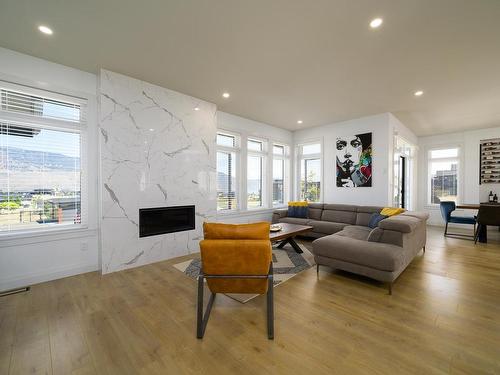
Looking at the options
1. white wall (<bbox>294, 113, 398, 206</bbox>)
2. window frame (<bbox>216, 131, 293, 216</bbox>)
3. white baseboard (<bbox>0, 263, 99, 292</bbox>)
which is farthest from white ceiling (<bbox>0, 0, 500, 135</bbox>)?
white baseboard (<bbox>0, 263, 99, 292</bbox>)

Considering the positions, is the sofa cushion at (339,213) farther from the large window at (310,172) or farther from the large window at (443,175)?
the large window at (443,175)

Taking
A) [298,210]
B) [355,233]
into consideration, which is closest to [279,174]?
[298,210]

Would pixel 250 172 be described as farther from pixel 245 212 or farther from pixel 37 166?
pixel 37 166

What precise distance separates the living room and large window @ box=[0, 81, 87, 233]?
0.02 meters

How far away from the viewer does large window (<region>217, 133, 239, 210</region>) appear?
5.29 meters

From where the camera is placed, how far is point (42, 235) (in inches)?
120

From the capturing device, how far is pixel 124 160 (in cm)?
352

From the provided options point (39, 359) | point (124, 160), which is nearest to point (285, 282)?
point (39, 359)

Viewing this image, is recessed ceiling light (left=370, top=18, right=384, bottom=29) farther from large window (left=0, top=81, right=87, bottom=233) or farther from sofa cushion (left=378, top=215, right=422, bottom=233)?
large window (left=0, top=81, right=87, bottom=233)

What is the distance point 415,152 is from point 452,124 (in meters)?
1.36

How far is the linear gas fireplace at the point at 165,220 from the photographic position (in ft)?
12.3

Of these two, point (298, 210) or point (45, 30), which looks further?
point (298, 210)

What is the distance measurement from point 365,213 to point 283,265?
8.71 feet

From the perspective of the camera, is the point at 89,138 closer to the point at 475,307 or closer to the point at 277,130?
the point at 277,130
